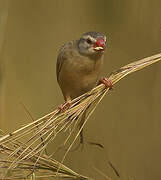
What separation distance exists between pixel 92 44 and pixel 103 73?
694 millimetres

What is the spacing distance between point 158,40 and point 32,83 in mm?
832

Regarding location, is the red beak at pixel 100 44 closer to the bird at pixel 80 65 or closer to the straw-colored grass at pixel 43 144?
the bird at pixel 80 65

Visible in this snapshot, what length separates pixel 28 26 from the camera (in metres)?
2.75

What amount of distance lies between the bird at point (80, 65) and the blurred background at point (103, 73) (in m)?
0.40

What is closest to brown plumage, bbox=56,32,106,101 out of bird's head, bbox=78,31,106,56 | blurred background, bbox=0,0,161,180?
bird's head, bbox=78,31,106,56

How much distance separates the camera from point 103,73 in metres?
2.49

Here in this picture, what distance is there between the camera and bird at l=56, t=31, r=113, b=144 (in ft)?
6.00

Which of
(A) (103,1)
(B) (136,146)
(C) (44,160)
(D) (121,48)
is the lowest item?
(B) (136,146)

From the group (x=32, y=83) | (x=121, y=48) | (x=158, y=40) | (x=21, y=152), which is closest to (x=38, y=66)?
(x=32, y=83)

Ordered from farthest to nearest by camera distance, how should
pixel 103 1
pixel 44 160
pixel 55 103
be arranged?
pixel 55 103 → pixel 103 1 → pixel 44 160

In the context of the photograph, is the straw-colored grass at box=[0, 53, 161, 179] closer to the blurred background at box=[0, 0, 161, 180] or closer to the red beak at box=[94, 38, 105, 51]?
the red beak at box=[94, 38, 105, 51]

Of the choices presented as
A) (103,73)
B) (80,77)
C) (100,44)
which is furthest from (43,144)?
(103,73)

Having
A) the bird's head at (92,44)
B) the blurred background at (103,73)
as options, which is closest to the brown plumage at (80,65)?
the bird's head at (92,44)

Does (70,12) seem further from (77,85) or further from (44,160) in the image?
(44,160)
